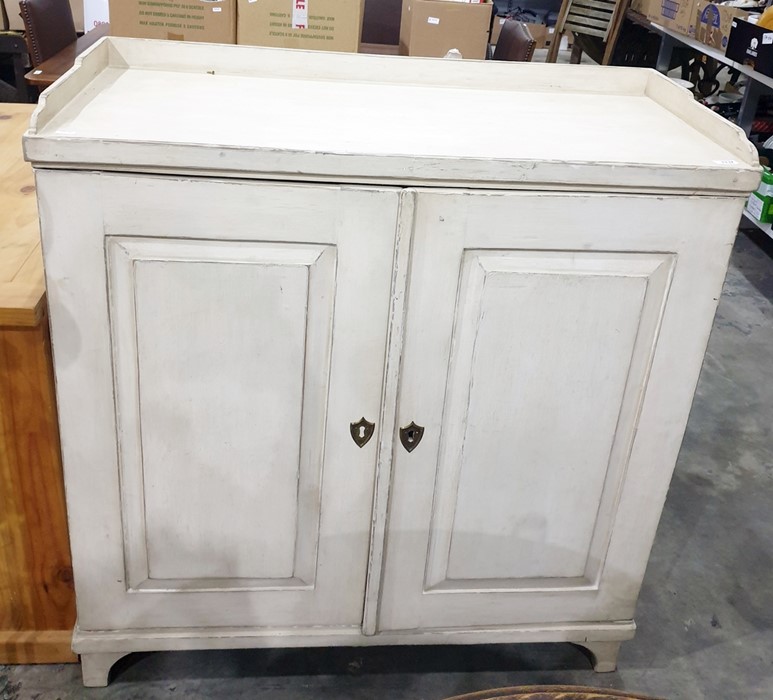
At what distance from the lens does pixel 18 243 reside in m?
1.42

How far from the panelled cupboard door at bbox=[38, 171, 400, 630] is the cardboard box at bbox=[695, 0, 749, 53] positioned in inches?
132

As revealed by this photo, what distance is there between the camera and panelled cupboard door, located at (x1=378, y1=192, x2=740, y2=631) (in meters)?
1.19

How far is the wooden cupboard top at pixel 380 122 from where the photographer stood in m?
1.08

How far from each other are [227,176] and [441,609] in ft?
2.77

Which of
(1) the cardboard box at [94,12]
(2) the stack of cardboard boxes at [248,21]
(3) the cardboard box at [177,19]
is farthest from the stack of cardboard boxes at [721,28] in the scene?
(1) the cardboard box at [94,12]

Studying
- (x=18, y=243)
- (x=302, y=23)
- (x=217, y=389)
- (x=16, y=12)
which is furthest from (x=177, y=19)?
(x=16, y=12)

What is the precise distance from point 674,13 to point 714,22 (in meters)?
0.79

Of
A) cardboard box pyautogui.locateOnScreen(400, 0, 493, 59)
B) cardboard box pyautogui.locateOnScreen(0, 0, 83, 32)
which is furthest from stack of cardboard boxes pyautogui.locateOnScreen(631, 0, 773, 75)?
cardboard box pyautogui.locateOnScreen(0, 0, 83, 32)

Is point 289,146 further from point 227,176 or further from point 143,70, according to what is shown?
point 143,70

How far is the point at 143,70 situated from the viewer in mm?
1494

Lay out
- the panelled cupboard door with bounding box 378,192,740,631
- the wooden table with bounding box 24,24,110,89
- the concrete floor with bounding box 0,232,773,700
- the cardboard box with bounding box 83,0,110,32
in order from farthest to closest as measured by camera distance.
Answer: the cardboard box with bounding box 83,0,110,32 → the wooden table with bounding box 24,24,110,89 → the concrete floor with bounding box 0,232,773,700 → the panelled cupboard door with bounding box 378,192,740,631

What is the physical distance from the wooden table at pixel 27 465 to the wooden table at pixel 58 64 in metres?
1.65

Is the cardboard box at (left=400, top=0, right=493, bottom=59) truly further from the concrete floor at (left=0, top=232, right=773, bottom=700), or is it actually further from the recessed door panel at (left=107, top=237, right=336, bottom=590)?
the recessed door panel at (left=107, top=237, right=336, bottom=590)

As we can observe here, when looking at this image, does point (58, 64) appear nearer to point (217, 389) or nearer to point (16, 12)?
point (16, 12)
